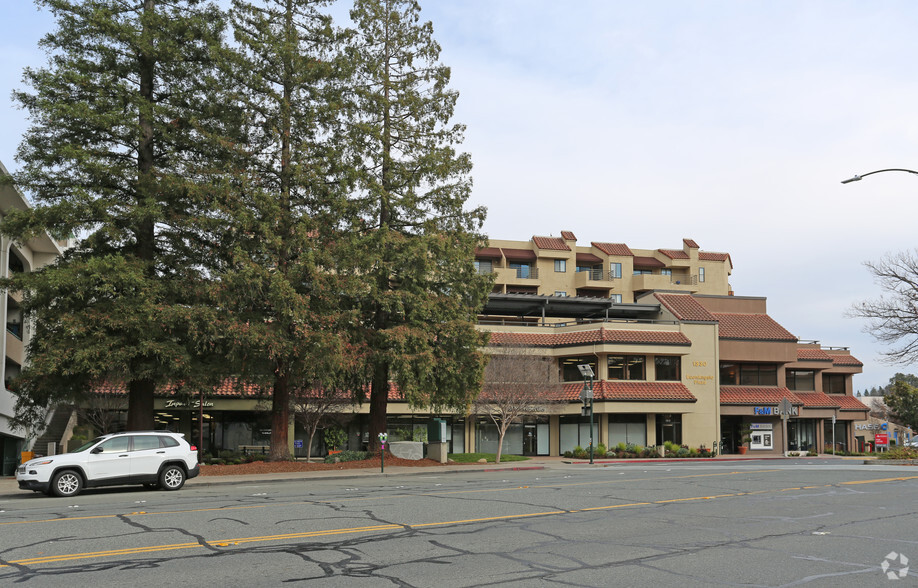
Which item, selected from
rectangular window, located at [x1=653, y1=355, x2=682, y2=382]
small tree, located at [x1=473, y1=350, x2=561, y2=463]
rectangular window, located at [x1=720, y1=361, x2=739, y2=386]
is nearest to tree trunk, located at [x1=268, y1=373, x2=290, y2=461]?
small tree, located at [x1=473, y1=350, x2=561, y2=463]

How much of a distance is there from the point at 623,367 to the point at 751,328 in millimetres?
12567

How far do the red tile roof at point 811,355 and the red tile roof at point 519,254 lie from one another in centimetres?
2462

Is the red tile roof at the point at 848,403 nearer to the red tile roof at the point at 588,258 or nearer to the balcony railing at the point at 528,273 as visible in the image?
the red tile roof at the point at 588,258

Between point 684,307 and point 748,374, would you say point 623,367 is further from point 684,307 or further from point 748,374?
point 748,374

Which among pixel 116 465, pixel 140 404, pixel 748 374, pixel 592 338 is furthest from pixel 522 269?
pixel 116 465

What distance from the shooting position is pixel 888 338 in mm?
37031

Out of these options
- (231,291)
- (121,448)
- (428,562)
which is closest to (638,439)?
(231,291)

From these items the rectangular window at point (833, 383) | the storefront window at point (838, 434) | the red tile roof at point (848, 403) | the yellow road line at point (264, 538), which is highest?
the rectangular window at point (833, 383)

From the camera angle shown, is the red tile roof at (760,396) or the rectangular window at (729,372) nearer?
the red tile roof at (760,396)

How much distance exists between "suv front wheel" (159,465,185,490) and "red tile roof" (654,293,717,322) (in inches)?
1494

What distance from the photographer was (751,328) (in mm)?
55812

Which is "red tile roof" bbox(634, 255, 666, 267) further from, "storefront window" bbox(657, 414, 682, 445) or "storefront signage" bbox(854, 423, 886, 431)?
"storefront window" bbox(657, 414, 682, 445)

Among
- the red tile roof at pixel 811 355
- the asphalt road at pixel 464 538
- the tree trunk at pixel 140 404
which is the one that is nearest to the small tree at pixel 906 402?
the red tile roof at pixel 811 355

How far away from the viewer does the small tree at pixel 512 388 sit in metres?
40.9
